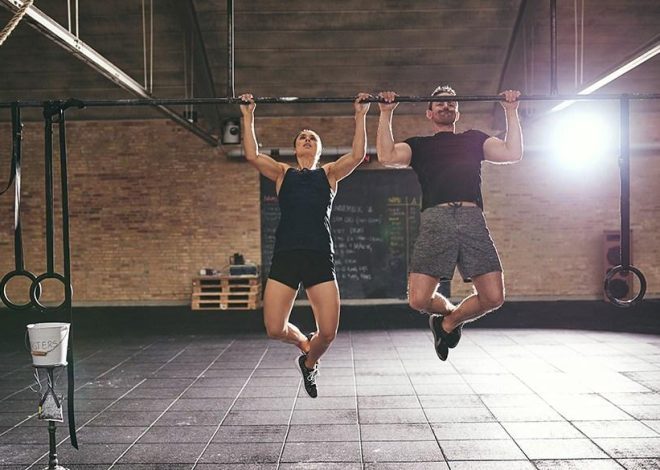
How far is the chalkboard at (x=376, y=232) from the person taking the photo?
10906 mm

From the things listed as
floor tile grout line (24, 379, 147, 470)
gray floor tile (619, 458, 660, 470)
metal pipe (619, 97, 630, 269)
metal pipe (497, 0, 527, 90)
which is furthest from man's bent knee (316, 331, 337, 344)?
metal pipe (497, 0, 527, 90)

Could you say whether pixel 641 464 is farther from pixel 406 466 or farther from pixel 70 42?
pixel 70 42

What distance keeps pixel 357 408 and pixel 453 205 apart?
229cm

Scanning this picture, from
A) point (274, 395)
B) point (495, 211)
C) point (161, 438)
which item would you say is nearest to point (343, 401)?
point (274, 395)

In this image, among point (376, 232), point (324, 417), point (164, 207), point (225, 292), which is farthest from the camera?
point (164, 207)

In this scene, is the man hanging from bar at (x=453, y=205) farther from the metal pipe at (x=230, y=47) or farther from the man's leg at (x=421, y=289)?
the metal pipe at (x=230, y=47)

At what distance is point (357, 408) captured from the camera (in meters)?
4.98

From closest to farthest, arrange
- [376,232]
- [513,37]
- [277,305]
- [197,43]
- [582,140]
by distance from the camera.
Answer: [277,305], [513,37], [197,43], [582,140], [376,232]

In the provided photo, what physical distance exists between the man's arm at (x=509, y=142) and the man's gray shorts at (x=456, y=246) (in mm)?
359

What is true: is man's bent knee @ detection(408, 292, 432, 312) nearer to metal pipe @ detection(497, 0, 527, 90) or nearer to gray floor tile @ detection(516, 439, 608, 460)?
gray floor tile @ detection(516, 439, 608, 460)

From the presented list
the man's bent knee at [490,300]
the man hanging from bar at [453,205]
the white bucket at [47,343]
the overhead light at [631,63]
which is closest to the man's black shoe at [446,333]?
the man hanging from bar at [453,205]

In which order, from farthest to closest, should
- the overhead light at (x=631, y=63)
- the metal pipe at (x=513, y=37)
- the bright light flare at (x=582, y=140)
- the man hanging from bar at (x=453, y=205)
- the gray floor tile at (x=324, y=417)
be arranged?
1. the bright light flare at (x=582, y=140)
2. the metal pipe at (x=513, y=37)
3. the overhead light at (x=631, y=63)
4. the gray floor tile at (x=324, y=417)
5. the man hanging from bar at (x=453, y=205)

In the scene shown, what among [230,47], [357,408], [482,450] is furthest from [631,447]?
[230,47]

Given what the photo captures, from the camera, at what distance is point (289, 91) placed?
33.7 feet
